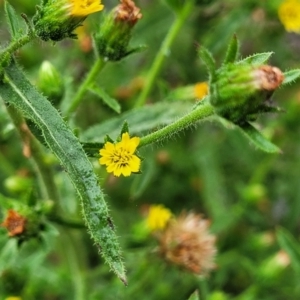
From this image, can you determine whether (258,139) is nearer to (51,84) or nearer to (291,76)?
(291,76)

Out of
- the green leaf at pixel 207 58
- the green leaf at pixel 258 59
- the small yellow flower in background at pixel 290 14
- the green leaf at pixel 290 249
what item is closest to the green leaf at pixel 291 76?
the green leaf at pixel 258 59

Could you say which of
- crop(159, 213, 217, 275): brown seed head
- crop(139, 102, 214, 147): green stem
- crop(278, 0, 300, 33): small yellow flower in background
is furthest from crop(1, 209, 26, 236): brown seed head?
crop(278, 0, 300, 33): small yellow flower in background

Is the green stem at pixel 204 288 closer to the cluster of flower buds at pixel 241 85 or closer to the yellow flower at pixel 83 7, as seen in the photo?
the cluster of flower buds at pixel 241 85

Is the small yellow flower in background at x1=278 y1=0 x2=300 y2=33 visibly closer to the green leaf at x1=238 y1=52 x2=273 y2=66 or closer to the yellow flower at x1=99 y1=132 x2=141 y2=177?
the green leaf at x1=238 y1=52 x2=273 y2=66

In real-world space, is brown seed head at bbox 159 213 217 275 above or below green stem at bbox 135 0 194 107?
below

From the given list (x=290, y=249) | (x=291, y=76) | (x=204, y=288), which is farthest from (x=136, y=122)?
(x=204, y=288)

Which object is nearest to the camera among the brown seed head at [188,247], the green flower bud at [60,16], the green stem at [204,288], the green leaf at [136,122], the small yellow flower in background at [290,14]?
the green flower bud at [60,16]
